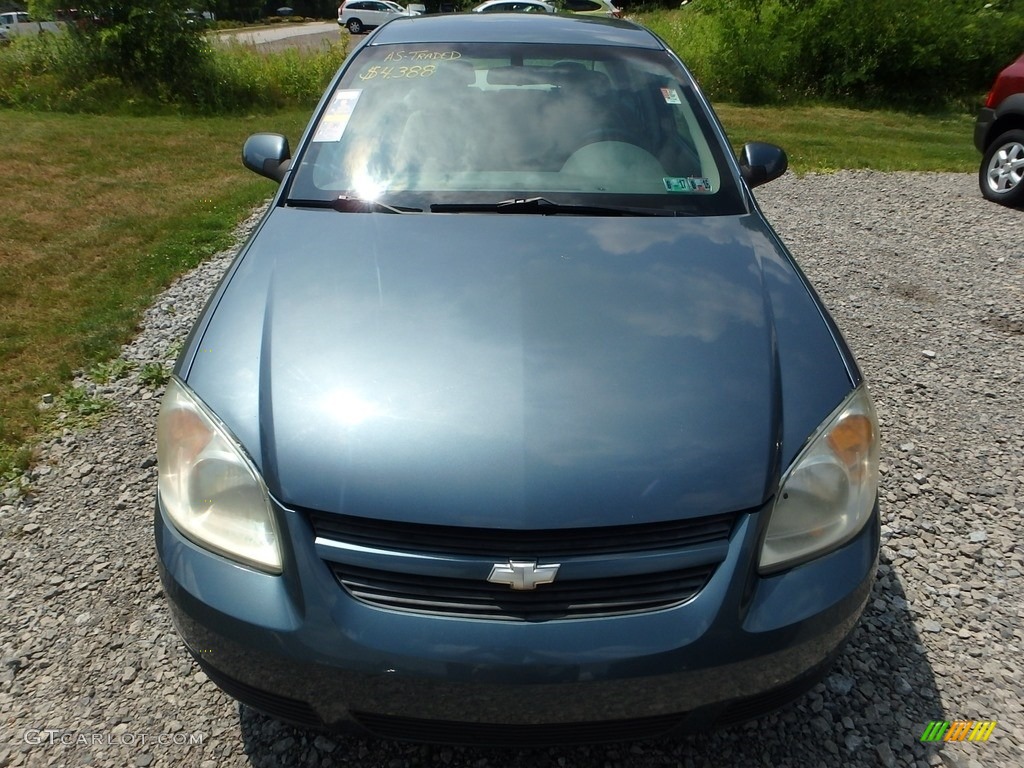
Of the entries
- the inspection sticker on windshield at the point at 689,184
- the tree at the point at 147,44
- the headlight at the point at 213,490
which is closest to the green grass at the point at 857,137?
the inspection sticker on windshield at the point at 689,184

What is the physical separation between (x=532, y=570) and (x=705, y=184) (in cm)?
165

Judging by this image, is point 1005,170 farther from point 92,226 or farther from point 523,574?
point 92,226

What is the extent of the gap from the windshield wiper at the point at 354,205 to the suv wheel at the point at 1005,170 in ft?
23.1

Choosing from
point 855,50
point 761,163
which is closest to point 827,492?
point 761,163

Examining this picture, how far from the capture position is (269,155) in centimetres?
302

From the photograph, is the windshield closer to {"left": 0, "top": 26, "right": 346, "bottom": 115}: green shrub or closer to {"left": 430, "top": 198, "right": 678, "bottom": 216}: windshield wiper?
{"left": 430, "top": 198, "right": 678, "bottom": 216}: windshield wiper

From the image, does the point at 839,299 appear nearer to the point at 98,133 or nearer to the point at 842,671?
the point at 842,671

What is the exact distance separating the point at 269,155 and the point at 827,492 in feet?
8.01

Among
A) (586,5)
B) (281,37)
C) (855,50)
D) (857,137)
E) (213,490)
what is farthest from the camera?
(281,37)

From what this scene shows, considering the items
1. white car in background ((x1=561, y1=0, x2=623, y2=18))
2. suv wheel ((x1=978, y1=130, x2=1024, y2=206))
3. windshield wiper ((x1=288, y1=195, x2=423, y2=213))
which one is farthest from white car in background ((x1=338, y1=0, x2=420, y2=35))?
windshield wiper ((x1=288, y1=195, x2=423, y2=213))

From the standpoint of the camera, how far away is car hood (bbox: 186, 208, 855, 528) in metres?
1.52

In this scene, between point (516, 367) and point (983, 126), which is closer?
point (516, 367)

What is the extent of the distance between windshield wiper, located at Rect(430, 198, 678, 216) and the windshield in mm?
28

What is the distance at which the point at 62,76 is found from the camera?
38.2 ft
